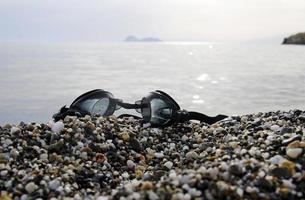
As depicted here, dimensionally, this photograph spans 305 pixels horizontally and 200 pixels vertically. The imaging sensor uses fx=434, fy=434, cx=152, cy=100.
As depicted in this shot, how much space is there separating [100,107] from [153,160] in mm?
1330

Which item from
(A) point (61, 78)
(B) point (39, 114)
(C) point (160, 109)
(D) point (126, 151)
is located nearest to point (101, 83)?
(A) point (61, 78)

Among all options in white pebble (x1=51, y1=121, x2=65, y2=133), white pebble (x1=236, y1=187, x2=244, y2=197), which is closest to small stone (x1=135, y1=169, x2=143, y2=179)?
white pebble (x1=51, y1=121, x2=65, y2=133)

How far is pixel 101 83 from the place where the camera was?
11688 millimetres

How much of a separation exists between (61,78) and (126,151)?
949cm

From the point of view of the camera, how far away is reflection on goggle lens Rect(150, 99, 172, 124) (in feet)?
14.8

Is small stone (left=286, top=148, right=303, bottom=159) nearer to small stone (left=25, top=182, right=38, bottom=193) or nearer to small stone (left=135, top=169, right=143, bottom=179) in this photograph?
small stone (left=135, top=169, right=143, bottom=179)

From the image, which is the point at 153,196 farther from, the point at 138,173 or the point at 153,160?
the point at 153,160

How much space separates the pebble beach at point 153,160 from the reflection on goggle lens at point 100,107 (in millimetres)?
305

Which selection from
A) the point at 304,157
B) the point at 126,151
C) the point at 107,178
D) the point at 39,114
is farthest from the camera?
the point at 39,114

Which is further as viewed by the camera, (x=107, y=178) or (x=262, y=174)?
(x=107, y=178)

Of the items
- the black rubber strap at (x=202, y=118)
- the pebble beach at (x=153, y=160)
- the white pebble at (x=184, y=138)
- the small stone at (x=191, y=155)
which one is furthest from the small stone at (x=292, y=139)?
the black rubber strap at (x=202, y=118)

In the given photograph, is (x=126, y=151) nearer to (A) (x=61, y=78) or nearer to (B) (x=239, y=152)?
(B) (x=239, y=152)

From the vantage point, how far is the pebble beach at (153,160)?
2.16 metres

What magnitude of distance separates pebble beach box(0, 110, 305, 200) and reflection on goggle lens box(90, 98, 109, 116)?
0.31 m
